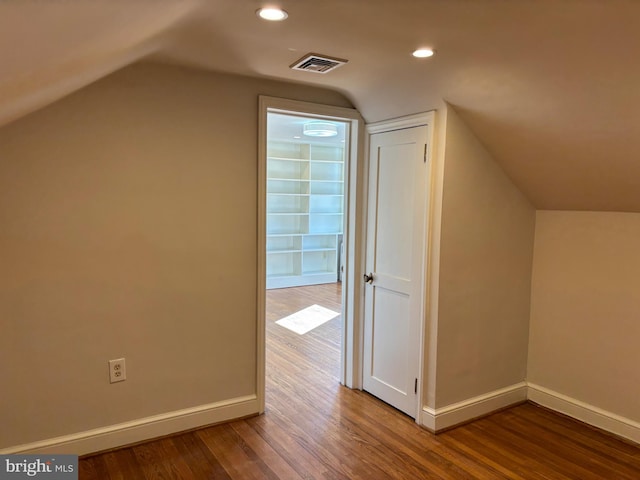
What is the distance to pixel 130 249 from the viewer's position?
2479 mm

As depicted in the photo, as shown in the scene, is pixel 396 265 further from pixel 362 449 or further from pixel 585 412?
pixel 585 412

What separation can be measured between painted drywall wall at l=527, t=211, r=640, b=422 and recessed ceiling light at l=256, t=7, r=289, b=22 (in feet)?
7.67

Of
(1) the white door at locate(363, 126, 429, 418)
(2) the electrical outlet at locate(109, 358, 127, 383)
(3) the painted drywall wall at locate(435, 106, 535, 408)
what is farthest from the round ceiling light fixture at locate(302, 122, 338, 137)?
(2) the electrical outlet at locate(109, 358, 127, 383)

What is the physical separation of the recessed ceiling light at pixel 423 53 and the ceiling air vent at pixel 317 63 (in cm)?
38

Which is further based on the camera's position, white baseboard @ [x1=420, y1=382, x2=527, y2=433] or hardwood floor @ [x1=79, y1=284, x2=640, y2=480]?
white baseboard @ [x1=420, y1=382, x2=527, y2=433]

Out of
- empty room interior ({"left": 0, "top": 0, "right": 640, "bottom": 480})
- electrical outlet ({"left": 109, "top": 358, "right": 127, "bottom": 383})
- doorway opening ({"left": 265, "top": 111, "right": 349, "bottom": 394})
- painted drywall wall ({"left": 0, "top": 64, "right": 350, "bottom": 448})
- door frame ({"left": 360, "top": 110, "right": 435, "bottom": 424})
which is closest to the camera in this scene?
empty room interior ({"left": 0, "top": 0, "right": 640, "bottom": 480})

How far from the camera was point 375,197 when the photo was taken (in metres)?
3.15

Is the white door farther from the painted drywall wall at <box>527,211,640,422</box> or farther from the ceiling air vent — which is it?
the painted drywall wall at <box>527,211,640,422</box>

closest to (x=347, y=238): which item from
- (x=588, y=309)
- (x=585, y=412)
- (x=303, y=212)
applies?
(x=588, y=309)

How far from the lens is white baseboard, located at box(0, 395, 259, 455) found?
2.35 m

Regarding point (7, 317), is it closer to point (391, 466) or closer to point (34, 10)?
point (34, 10)

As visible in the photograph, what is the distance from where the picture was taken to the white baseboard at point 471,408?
110 inches

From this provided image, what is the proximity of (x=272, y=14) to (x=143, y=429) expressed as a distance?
2326 millimetres

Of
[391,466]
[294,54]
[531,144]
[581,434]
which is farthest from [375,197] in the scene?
[581,434]
